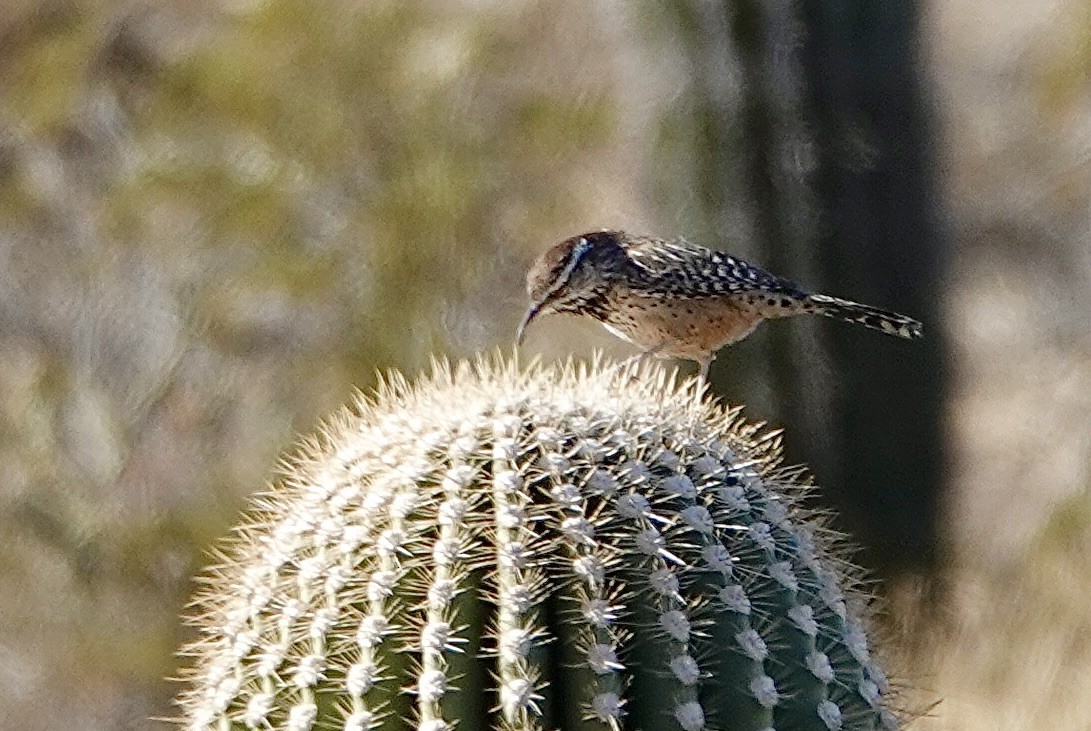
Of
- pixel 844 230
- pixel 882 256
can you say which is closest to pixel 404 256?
pixel 844 230

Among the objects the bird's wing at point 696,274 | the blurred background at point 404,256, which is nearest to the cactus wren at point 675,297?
the bird's wing at point 696,274

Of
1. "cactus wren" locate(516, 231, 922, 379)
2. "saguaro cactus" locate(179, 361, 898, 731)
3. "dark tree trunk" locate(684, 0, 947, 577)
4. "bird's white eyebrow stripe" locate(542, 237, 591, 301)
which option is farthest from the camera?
"dark tree trunk" locate(684, 0, 947, 577)

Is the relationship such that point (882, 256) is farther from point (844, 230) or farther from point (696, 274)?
point (696, 274)

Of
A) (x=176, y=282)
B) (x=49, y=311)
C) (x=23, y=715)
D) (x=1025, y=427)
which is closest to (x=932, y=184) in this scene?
(x=1025, y=427)

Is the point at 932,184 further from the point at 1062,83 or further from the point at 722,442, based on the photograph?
Answer: the point at 722,442

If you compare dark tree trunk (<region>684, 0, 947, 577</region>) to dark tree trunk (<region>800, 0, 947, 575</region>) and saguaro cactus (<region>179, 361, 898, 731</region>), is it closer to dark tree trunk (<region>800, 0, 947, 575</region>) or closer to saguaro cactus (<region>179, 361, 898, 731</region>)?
dark tree trunk (<region>800, 0, 947, 575</region>)

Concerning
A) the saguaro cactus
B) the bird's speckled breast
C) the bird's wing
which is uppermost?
the bird's wing

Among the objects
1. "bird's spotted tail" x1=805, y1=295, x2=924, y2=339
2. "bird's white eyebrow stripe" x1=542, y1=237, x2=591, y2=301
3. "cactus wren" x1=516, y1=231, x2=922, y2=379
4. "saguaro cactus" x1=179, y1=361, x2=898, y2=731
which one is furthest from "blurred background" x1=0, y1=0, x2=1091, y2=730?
"saguaro cactus" x1=179, y1=361, x2=898, y2=731
